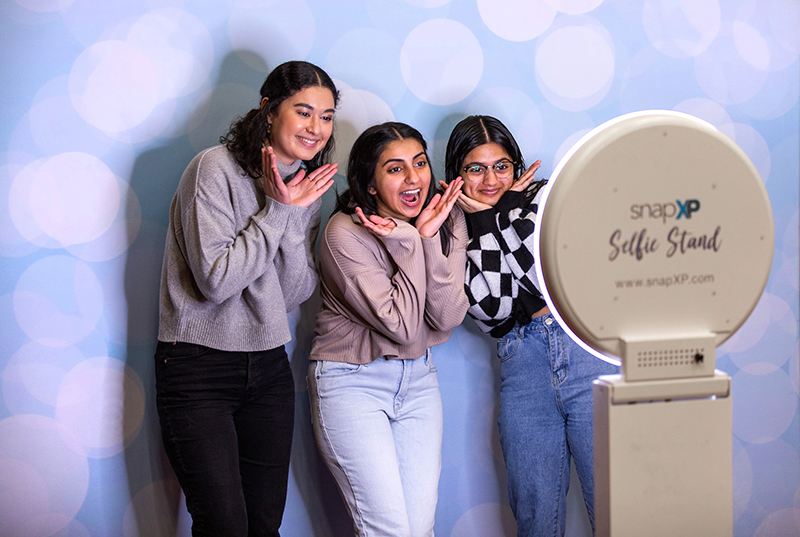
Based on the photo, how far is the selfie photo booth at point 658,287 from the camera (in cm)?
89

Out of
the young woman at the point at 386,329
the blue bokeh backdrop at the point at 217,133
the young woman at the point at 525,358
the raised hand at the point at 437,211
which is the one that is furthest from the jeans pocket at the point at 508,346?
the raised hand at the point at 437,211

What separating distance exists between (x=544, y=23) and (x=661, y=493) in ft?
4.91

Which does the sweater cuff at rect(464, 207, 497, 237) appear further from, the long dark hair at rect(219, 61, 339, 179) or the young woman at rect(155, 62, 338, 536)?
the long dark hair at rect(219, 61, 339, 179)

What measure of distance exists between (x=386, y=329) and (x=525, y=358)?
0.39 metres

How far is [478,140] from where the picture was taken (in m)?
1.72

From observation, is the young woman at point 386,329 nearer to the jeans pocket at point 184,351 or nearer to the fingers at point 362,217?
the fingers at point 362,217

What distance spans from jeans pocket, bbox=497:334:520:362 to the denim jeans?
0.69ft

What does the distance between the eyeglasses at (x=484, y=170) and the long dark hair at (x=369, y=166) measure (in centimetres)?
12

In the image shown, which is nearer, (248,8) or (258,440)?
(258,440)

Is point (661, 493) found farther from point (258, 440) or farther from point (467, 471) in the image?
point (467, 471)

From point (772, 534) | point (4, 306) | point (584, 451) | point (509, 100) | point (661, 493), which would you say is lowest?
point (772, 534)

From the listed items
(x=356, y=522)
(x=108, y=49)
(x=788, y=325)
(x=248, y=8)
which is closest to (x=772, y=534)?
(x=788, y=325)

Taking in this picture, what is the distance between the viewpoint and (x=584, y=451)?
1.58 m

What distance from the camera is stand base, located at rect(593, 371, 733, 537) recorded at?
90 centimetres
